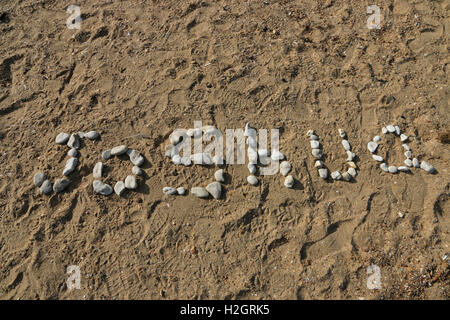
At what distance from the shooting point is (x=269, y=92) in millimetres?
3396

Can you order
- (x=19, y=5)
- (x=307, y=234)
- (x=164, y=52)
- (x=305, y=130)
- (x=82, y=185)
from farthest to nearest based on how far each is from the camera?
(x=19, y=5)
(x=164, y=52)
(x=305, y=130)
(x=82, y=185)
(x=307, y=234)

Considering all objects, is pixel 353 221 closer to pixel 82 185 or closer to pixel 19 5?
pixel 82 185

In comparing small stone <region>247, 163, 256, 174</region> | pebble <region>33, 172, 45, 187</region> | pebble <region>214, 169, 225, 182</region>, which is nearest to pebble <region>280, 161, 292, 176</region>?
small stone <region>247, 163, 256, 174</region>

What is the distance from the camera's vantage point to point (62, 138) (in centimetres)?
312

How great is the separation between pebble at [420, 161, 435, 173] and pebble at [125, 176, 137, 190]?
2750mm

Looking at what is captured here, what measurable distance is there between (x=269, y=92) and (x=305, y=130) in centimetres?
57

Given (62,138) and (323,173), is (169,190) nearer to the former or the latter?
(62,138)

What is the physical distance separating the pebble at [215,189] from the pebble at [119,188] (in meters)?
0.77

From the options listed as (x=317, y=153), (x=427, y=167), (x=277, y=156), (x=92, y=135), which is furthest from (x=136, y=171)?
(x=427, y=167)

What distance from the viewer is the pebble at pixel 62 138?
3.11 m

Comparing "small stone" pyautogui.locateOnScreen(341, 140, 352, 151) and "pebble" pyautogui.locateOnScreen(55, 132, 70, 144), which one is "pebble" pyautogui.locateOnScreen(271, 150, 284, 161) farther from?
"pebble" pyautogui.locateOnScreen(55, 132, 70, 144)

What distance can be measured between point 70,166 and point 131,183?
2.02 ft

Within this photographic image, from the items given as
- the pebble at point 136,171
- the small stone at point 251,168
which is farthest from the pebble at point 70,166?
the small stone at point 251,168

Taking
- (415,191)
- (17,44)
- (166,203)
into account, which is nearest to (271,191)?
(166,203)
